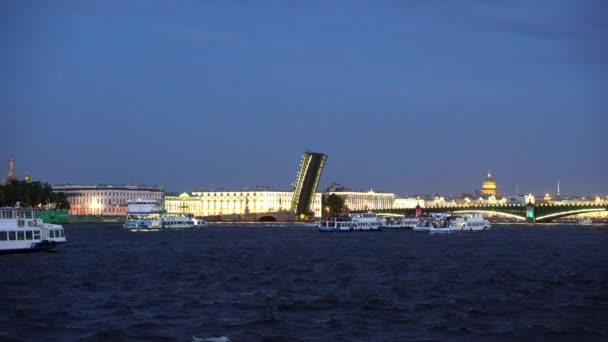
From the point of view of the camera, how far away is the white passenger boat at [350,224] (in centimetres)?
9112

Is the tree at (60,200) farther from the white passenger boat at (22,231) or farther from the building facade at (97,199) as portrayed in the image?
the white passenger boat at (22,231)

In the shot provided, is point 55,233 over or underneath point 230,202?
underneath

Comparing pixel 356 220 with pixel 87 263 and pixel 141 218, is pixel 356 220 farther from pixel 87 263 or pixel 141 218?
pixel 87 263

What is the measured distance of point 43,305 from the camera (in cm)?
2434

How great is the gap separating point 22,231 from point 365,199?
145209mm

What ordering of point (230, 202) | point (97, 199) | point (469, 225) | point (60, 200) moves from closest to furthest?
point (469, 225) < point (60, 200) < point (230, 202) < point (97, 199)

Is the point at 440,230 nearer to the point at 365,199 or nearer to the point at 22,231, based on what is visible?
the point at 22,231

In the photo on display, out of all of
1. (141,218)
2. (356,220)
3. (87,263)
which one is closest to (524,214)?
(356,220)

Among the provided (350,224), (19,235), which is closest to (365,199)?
(350,224)

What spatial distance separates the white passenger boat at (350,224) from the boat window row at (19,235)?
47549 mm

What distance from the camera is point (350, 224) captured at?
93312mm

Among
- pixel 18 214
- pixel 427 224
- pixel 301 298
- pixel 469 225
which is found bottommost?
pixel 301 298

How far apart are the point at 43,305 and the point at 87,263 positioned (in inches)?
595

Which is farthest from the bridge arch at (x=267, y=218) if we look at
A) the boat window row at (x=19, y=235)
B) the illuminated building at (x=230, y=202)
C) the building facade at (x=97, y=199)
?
the boat window row at (x=19, y=235)
